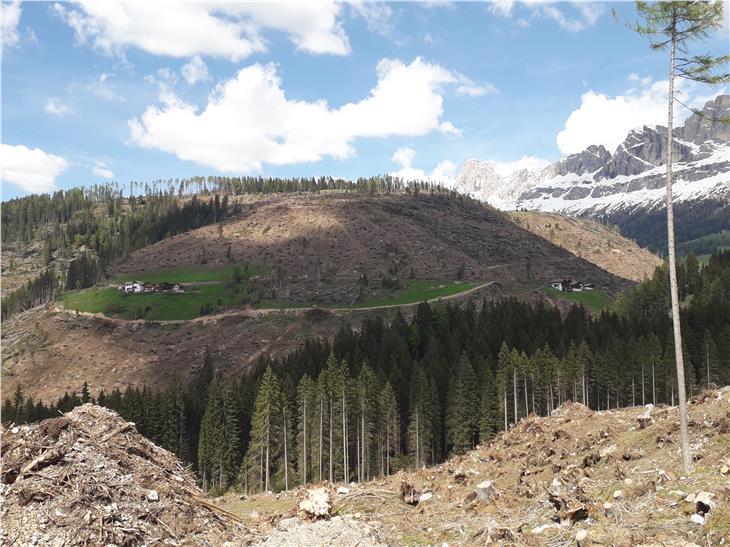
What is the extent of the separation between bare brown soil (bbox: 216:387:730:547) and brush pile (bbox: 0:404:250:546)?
3.02 metres

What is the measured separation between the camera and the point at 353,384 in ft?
196

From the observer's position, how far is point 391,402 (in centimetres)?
6000

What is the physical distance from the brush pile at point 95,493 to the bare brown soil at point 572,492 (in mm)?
3018

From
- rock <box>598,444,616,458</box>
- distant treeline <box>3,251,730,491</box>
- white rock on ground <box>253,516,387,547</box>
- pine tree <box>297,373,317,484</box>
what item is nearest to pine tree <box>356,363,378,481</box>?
distant treeline <box>3,251,730,491</box>

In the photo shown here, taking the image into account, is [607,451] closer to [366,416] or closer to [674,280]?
[674,280]

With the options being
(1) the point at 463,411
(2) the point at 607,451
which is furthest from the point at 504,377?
(2) the point at 607,451

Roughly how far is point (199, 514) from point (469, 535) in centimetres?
902

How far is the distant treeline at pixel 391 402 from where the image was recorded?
57875 millimetres

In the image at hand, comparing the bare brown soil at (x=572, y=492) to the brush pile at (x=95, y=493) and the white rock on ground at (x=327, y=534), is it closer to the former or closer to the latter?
the white rock on ground at (x=327, y=534)

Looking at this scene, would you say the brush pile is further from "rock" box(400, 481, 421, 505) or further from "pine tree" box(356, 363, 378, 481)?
"pine tree" box(356, 363, 378, 481)

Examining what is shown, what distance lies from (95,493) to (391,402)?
4831cm

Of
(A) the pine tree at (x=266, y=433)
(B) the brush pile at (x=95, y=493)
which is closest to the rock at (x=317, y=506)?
(B) the brush pile at (x=95, y=493)

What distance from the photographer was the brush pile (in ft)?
43.1

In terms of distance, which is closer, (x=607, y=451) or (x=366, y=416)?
(x=607, y=451)
